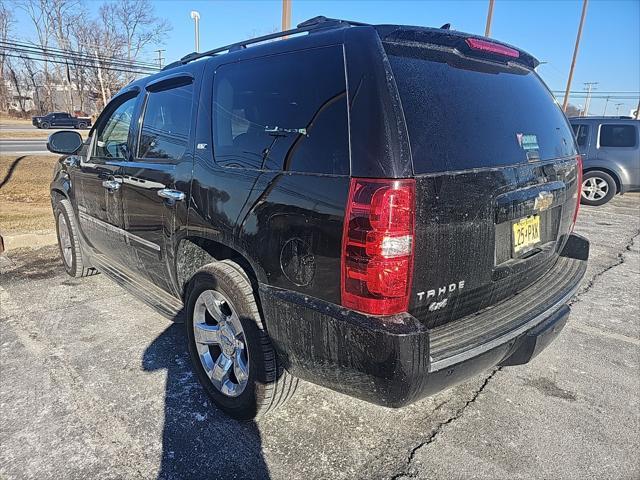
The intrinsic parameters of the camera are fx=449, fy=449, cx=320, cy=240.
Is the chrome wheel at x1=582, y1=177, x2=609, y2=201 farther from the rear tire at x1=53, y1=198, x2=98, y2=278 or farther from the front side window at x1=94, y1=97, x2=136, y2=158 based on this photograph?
the rear tire at x1=53, y1=198, x2=98, y2=278

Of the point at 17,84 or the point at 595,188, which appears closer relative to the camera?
the point at 595,188

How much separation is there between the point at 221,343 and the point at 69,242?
2.99m

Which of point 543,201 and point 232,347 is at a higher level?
→ point 543,201

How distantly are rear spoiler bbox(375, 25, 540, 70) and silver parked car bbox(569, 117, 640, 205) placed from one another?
9937 mm

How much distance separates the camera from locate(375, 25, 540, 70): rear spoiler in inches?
77.2

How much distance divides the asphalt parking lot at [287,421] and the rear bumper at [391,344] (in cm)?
50

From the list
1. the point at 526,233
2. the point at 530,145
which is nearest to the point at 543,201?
the point at 526,233

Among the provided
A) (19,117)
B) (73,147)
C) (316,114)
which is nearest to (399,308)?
(316,114)

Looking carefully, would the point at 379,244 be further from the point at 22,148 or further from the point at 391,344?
the point at 22,148

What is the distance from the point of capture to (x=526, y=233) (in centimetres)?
231

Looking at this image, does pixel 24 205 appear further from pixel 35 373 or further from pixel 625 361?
pixel 625 361

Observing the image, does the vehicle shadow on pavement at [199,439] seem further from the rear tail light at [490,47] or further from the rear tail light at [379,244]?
the rear tail light at [490,47]

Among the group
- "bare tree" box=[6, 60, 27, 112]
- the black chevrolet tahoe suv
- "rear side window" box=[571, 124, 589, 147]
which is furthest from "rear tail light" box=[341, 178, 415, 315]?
"bare tree" box=[6, 60, 27, 112]

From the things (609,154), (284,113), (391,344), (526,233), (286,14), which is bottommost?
(391,344)
